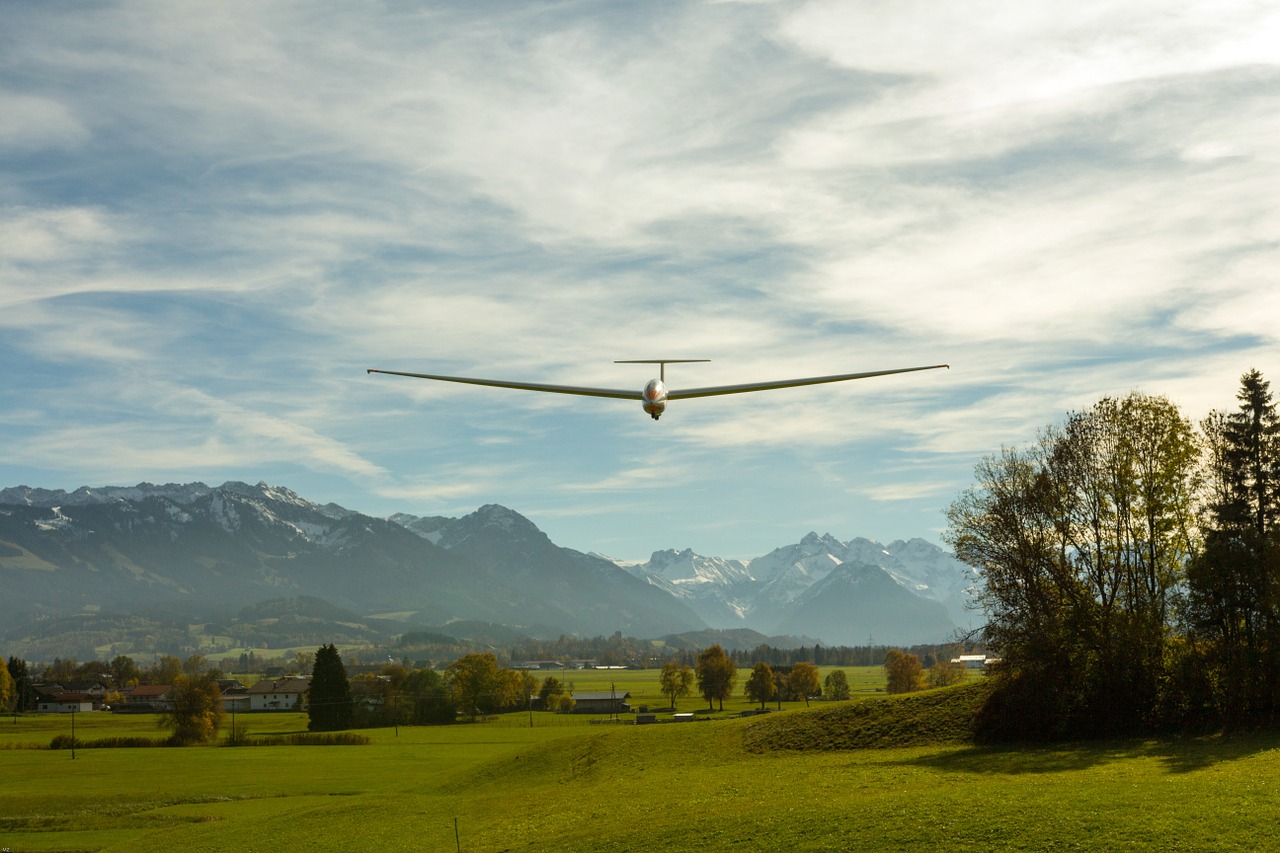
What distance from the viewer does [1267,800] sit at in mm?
30000

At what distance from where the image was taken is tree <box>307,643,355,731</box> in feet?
419

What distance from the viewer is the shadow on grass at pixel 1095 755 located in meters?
42.8

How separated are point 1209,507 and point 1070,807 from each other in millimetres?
30334

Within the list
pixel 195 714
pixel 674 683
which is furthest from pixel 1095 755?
pixel 674 683

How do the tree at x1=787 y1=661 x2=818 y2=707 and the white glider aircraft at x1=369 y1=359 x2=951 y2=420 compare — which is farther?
the tree at x1=787 y1=661 x2=818 y2=707

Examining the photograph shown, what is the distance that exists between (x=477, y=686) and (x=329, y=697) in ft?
92.0

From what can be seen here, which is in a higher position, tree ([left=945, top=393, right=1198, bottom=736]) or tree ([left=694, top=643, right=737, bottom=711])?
tree ([left=945, top=393, right=1198, bottom=736])

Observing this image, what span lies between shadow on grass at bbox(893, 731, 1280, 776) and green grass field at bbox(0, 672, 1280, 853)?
18 cm

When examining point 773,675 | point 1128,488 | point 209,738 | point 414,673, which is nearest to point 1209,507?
Result: point 1128,488

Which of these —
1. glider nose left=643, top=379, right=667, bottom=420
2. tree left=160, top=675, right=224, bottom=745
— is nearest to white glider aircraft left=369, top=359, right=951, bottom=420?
glider nose left=643, top=379, right=667, bottom=420

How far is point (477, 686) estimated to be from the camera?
501ft

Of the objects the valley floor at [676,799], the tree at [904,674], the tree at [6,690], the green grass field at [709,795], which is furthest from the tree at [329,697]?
the tree at [904,674]

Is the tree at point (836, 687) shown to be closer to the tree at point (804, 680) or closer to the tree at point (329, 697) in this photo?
the tree at point (804, 680)

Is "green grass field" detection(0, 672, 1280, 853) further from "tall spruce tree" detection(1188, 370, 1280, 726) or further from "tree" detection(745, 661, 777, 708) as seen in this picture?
"tree" detection(745, 661, 777, 708)
